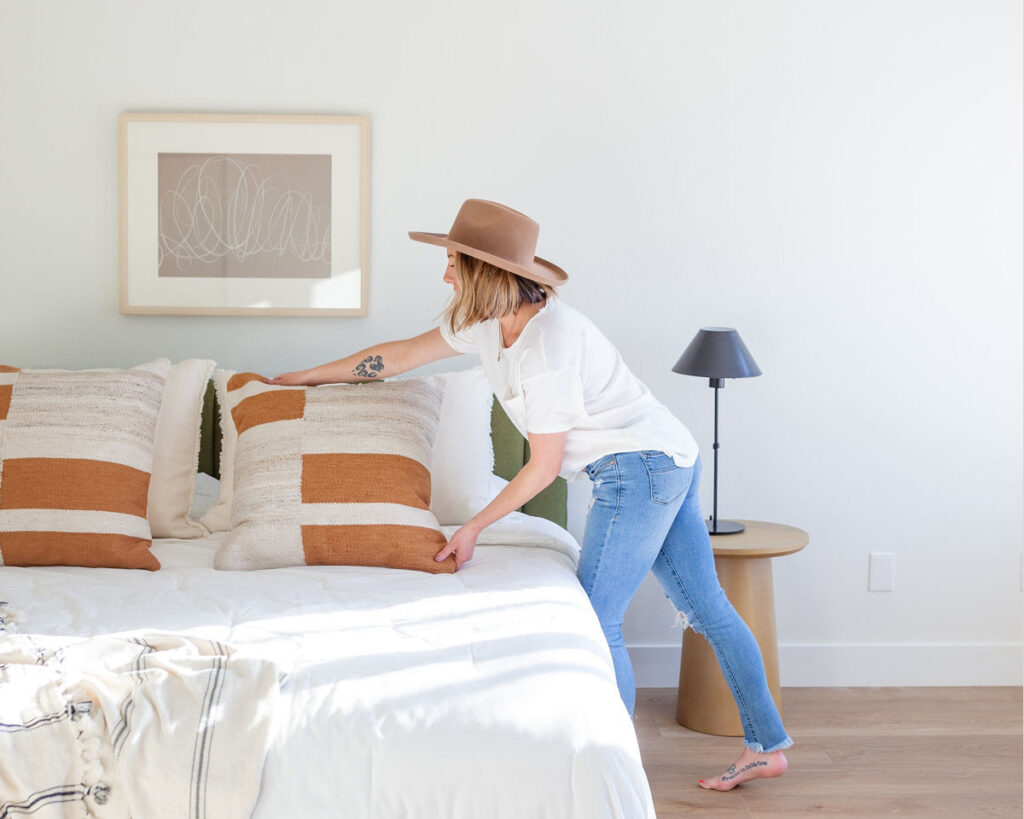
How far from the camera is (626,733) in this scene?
1445 millimetres

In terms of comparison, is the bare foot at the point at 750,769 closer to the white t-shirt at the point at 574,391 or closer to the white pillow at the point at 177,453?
the white t-shirt at the point at 574,391

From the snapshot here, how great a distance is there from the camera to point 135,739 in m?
1.34

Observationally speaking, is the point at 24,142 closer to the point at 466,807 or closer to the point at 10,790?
the point at 10,790

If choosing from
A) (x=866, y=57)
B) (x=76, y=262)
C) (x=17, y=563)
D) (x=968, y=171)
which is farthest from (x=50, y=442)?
(x=968, y=171)

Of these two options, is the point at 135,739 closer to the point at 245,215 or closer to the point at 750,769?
the point at 750,769

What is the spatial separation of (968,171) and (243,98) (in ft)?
7.17

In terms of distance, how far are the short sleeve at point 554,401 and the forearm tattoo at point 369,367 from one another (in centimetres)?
65

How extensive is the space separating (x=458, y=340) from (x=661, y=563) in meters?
0.71

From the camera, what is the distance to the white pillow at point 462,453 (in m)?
2.57

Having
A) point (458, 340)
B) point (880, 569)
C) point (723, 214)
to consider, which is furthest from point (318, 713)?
point (880, 569)

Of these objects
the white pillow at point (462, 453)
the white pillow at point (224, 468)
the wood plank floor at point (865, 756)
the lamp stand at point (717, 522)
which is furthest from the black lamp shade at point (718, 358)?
the white pillow at point (224, 468)

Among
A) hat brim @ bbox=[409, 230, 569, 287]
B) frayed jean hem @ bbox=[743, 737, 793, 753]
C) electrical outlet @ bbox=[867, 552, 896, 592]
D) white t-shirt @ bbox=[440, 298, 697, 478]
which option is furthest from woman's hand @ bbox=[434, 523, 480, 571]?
electrical outlet @ bbox=[867, 552, 896, 592]

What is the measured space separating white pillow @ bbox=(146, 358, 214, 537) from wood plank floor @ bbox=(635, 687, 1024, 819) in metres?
1.35

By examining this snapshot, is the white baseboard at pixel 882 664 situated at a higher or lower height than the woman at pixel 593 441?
lower
